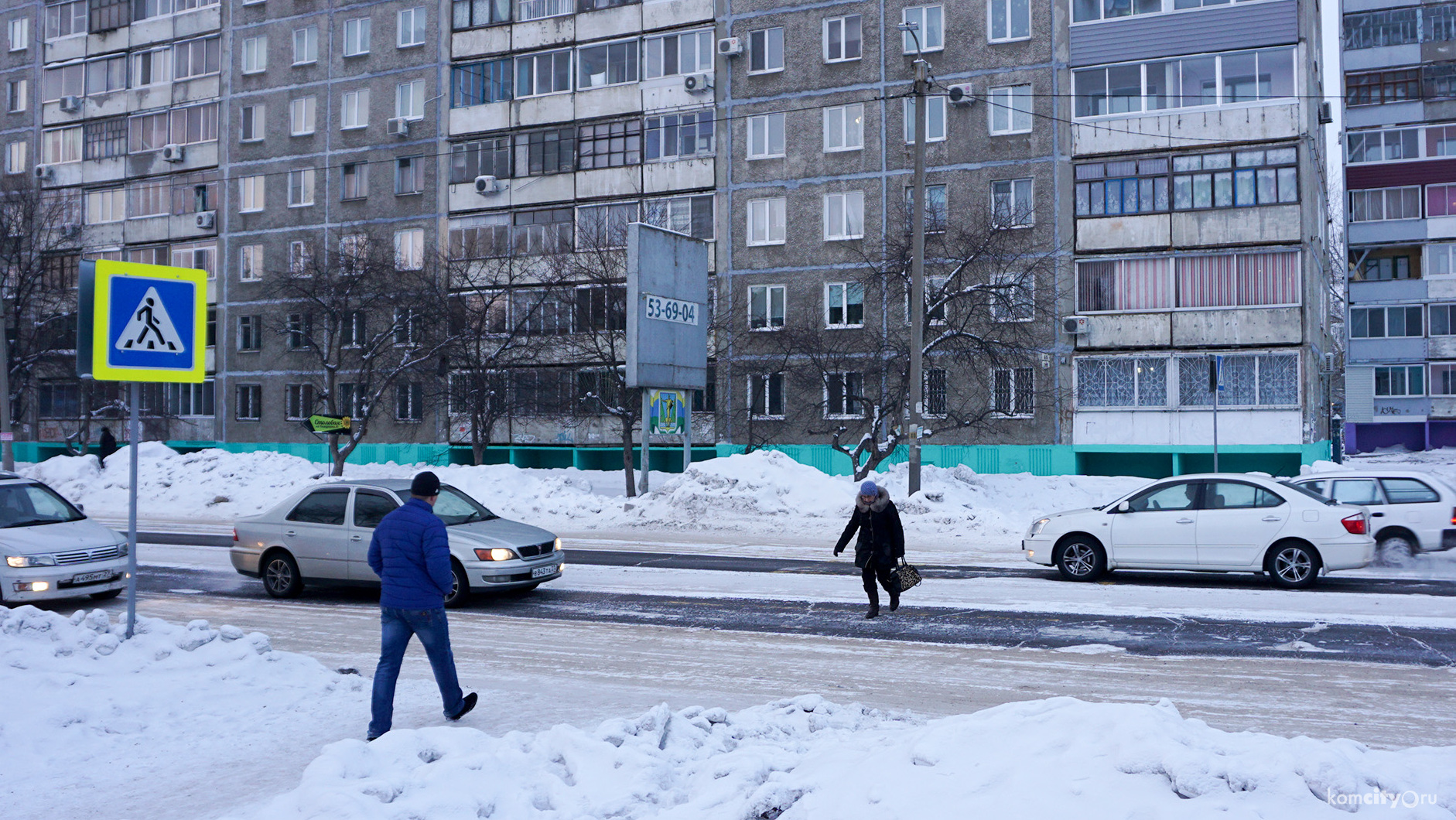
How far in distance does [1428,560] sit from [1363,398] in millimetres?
49678

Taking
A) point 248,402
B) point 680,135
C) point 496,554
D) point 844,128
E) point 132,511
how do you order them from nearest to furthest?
point 132,511 → point 496,554 → point 844,128 → point 680,135 → point 248,402

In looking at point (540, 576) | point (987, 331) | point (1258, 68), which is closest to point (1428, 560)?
point (540, 576)

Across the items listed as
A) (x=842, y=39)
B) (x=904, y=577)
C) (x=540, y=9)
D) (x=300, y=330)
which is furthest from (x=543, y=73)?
(x=904, y=577)

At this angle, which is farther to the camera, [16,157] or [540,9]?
[16,157]

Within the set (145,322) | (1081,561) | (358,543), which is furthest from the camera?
(1081,561)

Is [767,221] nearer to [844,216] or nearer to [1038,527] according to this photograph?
[844,216]

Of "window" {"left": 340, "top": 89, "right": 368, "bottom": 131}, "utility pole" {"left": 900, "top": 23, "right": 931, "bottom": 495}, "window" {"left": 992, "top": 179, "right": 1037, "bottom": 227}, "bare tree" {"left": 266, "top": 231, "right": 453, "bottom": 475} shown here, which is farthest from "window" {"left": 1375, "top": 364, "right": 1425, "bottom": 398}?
"window" {"left": 340, "top": 89, "right": 368, "bottom": 131}

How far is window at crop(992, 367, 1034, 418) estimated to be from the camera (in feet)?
112

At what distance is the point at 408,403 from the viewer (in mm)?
44844

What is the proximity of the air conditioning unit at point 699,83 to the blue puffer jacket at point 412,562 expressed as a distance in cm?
3492

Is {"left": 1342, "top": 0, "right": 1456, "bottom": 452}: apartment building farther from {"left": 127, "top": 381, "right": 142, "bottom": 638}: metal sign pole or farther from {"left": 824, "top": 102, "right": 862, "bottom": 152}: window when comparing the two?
{"left": 127, "top": 381, "right": 142, "bottom": 638}: metal sign pole

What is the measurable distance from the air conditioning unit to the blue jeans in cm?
3506

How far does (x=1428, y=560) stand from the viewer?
16234 millimetres

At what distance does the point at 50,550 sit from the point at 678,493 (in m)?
14.5
